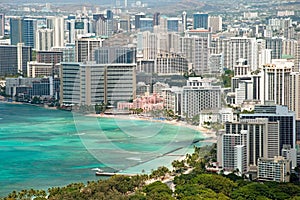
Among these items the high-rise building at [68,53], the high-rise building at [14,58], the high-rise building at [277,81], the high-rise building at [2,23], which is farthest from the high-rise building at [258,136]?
the high-rise building at [2,23]

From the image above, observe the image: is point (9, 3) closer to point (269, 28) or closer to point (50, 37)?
point (50, 37)

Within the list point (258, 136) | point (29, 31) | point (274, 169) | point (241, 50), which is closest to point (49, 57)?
point (241, 50)

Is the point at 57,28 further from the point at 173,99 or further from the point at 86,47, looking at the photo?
the point at 173,99

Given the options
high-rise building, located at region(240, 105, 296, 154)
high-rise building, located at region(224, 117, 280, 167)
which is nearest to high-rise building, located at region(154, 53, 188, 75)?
high-rise building, located at region(240, 105, 296, 154)

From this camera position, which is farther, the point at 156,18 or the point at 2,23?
the point at 2,23

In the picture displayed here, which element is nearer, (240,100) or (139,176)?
(139,176)

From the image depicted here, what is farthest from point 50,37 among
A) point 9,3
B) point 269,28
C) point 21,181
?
point 21,181

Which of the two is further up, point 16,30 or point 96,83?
point 16,30

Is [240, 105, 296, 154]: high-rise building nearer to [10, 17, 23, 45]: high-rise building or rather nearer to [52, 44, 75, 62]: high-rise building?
[52, 44, 75, 62]: high-rise building
